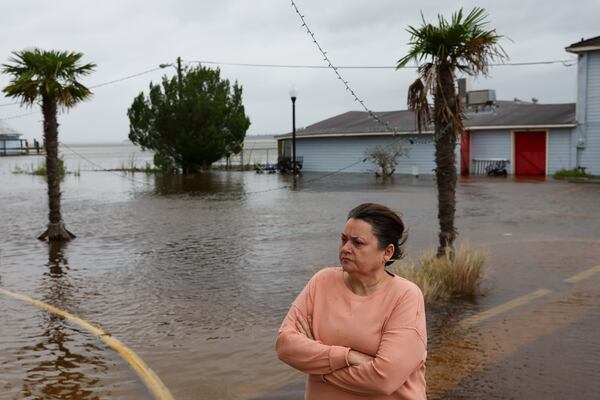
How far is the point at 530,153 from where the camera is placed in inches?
1304

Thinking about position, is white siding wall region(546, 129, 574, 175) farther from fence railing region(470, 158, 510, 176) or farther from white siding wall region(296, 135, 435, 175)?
white siding wall region(296, 135, 435, 175)

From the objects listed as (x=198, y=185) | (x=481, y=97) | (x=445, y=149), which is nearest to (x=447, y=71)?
(x=445, y=149)

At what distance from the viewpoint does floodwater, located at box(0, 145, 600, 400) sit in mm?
5969

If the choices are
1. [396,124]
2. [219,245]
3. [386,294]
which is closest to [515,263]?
[219,245]

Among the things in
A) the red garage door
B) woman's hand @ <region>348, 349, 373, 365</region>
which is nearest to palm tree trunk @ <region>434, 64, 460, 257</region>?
woman's hand @ <region>348, 349, 373, 365</region>

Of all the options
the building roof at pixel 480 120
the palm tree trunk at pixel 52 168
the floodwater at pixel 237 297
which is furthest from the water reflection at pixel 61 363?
the building roof at pixel 480 120

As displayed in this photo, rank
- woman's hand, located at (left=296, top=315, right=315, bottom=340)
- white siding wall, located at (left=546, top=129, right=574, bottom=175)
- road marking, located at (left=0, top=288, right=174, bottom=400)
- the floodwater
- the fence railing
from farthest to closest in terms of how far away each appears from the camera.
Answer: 1. the fence railing
2. white siding wall, located at (left=546, top=129, right=574, bottom=175)
3. the floodwater
4. road marking, located at (left=0, top=288, right=174, bottom=400)
5. woman's hand, located at (left=296, top=315, right=315, bottom=340)

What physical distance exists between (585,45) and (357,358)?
1173 inches

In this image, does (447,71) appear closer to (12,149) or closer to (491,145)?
(491,145)

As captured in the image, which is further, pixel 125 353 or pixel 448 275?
pixel 448 275

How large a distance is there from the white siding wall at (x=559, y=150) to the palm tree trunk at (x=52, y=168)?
24074 mm

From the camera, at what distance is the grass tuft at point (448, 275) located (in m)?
8.74

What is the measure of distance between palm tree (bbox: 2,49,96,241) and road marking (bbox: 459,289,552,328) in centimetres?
953

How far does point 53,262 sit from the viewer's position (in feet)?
39.4
